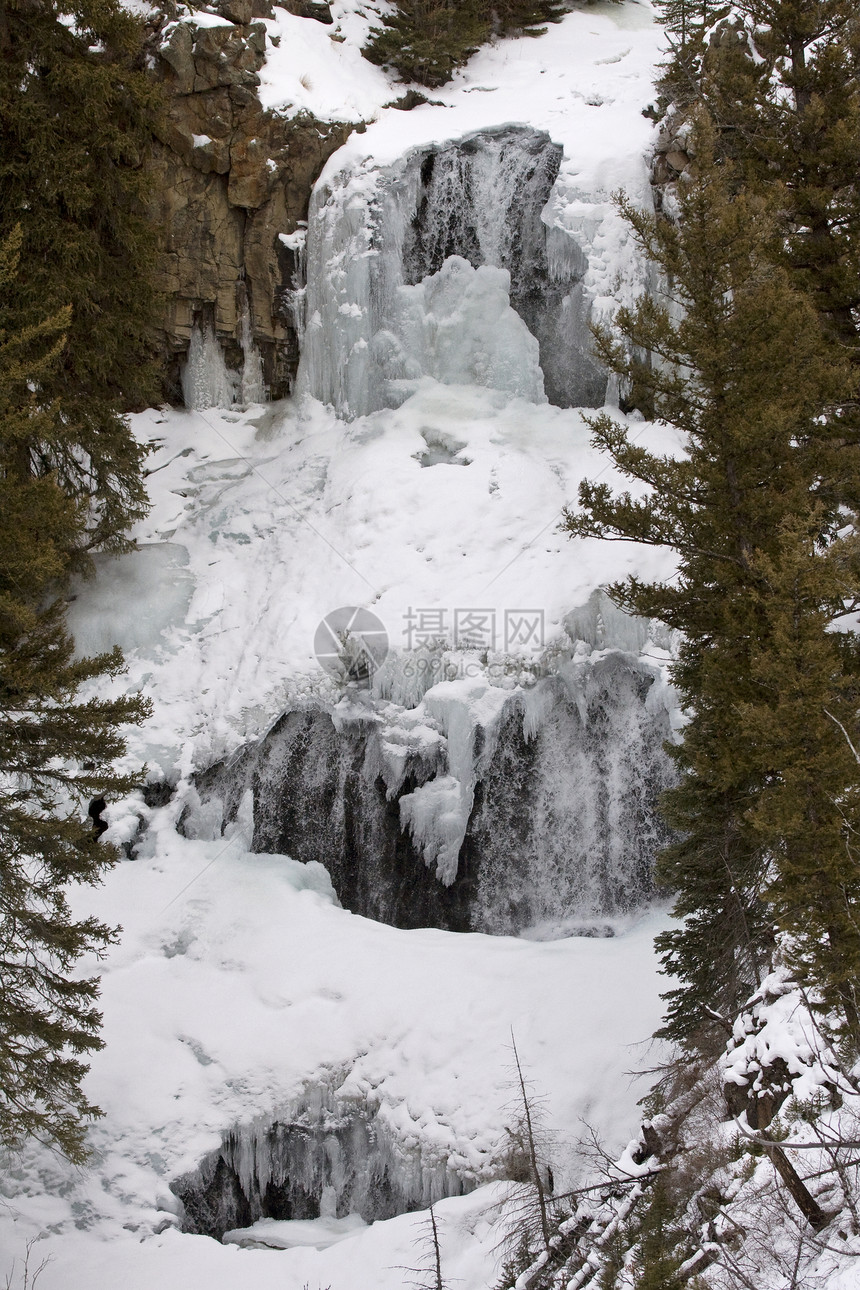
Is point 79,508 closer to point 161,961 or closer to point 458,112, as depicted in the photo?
point 161,961

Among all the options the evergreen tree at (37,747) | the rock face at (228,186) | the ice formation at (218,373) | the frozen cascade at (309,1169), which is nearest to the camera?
the evergreen tree at (37,747)

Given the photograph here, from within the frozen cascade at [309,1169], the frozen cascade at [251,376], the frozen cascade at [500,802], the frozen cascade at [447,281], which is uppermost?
the frozen cascade at [447,281]

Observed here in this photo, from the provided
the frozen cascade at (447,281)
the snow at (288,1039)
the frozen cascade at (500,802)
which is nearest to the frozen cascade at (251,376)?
the frozen cascade at (447,281)

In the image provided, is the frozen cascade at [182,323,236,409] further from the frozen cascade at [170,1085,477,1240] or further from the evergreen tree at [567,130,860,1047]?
the frozen cascade at [170,1085,477,1240]

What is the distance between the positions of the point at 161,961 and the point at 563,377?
37.3ft

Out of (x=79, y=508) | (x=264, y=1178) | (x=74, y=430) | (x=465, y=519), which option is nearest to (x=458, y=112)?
(x=465, y=519)

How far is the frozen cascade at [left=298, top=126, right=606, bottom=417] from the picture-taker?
57.2 feet

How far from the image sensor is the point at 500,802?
14.0 meters

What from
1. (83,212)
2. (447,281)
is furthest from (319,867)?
(447,281)

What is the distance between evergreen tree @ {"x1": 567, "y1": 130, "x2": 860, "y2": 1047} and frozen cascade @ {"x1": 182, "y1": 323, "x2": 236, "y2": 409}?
417 inches

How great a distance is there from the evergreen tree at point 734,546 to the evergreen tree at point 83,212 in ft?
26.0

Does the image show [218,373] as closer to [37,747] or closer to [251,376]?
[251,376]

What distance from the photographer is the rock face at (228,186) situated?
1725cm

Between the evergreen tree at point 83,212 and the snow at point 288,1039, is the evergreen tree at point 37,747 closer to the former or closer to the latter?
the snow at point 288,1039
